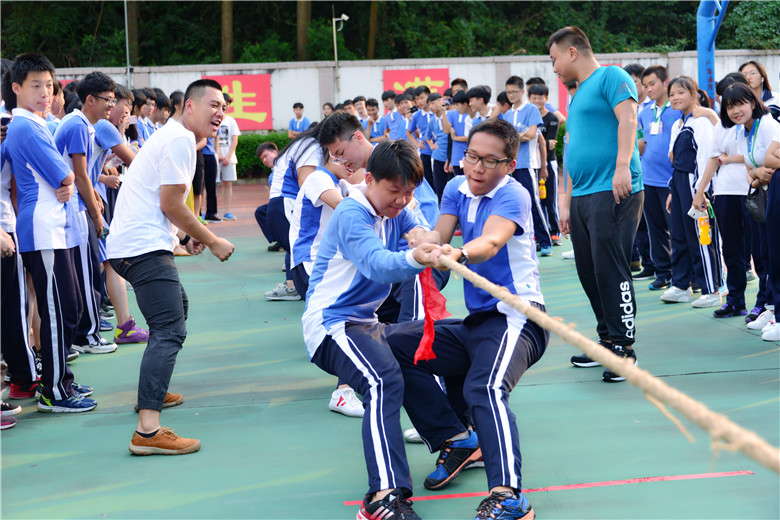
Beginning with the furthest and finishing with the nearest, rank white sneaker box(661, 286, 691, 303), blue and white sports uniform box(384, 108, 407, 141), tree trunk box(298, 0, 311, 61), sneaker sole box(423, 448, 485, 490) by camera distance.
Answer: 1. tree trunk box(298, 0, 311, 61)
2. blue and white sports uniform box(384, 108, 407, 141)
3. white sneaker box(661, 286, 691, 303)
4. sneaker sole box(423, 448, 485, 490)

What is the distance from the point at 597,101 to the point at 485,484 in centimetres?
230

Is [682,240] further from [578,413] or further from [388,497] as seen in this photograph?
[388,497]

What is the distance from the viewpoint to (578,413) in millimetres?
3881

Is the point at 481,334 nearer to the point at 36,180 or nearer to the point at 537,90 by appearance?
the point at 36,180

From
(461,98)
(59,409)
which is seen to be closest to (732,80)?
(59,409)

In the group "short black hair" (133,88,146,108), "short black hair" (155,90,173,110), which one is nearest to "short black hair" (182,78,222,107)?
"short black hair" (133,88,146,108)

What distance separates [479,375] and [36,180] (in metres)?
2.58

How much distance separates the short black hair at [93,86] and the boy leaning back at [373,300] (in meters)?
2.44

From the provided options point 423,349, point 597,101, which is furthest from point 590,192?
point 423,349

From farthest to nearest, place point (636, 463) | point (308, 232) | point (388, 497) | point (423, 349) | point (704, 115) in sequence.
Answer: point (704, 115) → point (308, 232) → point (636, 463) → point (423, 349) → point (388, 497)

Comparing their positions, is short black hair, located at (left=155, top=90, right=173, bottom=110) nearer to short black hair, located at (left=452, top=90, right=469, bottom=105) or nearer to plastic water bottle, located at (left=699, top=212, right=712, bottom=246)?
short black hair, located at (left=452, top=90, right=469, bottom=105)

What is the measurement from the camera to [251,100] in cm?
1812

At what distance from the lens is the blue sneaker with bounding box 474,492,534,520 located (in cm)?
270

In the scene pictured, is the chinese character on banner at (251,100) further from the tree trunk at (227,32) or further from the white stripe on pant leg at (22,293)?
the white stripe on pant leg at (22,293)
